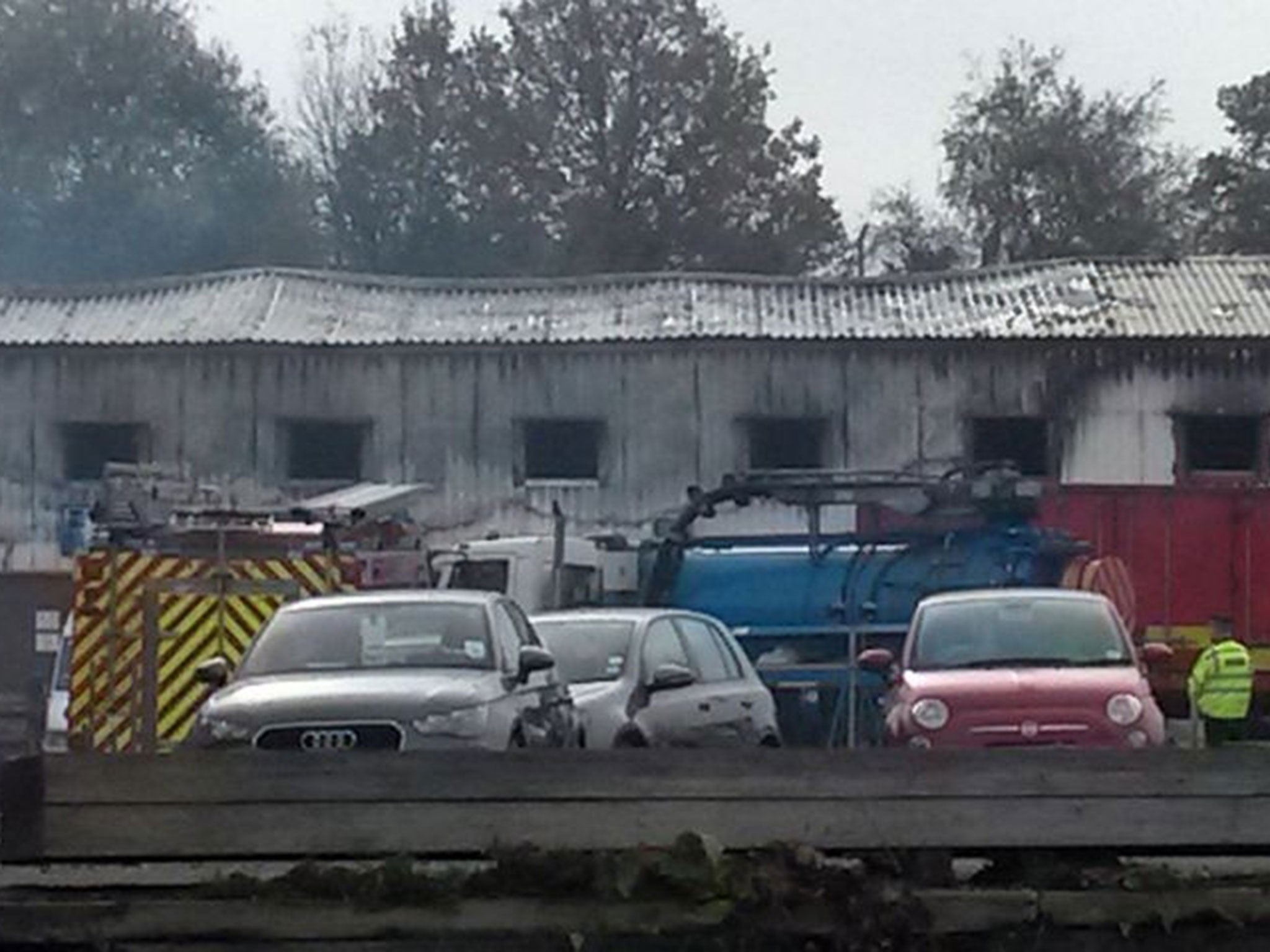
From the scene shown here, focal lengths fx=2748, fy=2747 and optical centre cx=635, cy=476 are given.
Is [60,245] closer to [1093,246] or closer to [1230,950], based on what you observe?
[1093,246]

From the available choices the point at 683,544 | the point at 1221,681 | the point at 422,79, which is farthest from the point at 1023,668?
the point at 422,79

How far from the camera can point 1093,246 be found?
7012cm

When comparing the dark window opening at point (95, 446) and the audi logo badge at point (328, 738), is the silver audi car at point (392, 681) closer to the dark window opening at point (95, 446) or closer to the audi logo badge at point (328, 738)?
the audi logo badge at point (328, 738)

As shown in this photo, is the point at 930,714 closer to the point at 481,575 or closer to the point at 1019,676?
the point at 1019,676

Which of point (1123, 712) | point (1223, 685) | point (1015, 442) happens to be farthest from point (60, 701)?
point (1015, 442)

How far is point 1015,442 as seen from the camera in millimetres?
41625

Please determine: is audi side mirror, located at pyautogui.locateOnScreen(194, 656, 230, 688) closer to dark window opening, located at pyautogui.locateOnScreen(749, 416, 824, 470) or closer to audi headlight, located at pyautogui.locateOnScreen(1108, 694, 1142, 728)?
audi headlight, located at pyautogui.locateOnScreen(1108, 694, 1142, 728)

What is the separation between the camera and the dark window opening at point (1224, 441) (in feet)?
135

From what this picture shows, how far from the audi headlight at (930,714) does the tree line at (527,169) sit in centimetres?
5139

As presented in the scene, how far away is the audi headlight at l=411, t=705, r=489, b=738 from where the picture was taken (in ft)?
46.4

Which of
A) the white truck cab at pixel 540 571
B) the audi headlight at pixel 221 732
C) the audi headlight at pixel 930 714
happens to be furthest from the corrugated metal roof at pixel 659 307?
the audi headlight at pixel 221 732

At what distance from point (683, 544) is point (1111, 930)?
2104cm

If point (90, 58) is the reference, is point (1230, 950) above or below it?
below

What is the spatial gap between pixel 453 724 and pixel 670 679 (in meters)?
3.23
